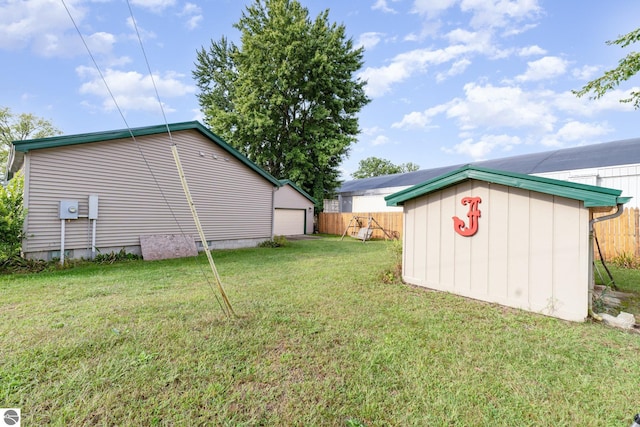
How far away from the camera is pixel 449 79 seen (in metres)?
11.2

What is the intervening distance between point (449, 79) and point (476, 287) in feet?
32.9

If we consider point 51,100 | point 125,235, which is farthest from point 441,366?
point 51,100

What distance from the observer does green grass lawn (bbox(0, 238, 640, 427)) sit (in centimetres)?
184

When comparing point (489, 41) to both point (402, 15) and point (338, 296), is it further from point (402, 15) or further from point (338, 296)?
point (338, 296)

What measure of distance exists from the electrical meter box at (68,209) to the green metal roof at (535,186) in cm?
816

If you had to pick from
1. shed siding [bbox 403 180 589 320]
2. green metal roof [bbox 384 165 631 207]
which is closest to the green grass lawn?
shed siding [bbox 403 180 589 320]

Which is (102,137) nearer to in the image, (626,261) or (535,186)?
(535,186)

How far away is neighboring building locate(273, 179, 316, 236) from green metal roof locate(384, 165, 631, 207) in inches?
466

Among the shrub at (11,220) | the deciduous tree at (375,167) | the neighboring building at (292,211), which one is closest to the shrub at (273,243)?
the neighboring building at (292,211)

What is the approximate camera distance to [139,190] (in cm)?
820

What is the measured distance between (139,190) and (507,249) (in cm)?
935

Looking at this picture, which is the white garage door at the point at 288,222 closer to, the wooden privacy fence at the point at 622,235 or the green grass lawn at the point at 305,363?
the green grass lawn at the point at 305,363

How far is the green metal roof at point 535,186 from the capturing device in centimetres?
318

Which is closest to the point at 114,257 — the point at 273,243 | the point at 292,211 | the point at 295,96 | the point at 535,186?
the point at 273,243
